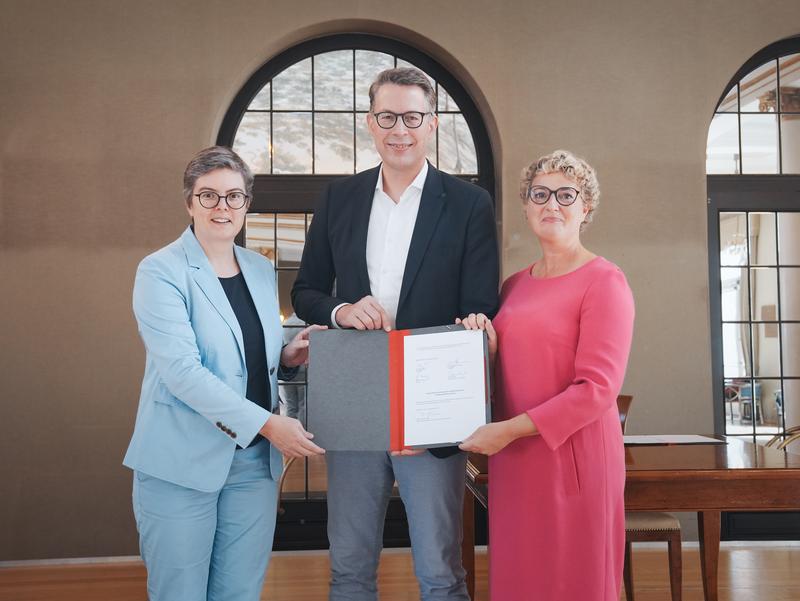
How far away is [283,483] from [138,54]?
103 inches

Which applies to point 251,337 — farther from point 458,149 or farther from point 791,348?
point 791,348

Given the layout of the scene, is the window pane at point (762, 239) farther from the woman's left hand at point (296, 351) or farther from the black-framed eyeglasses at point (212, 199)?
the black-framed eyeglasses at point (212, 199)

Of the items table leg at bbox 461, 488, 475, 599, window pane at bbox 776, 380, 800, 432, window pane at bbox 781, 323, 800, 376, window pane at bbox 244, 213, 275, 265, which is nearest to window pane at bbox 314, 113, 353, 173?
window pane at bbox 244, 213, 275, 265

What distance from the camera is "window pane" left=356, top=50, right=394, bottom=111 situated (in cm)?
433

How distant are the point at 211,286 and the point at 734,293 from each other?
364 centimetres

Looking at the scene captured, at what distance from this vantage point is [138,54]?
405cm

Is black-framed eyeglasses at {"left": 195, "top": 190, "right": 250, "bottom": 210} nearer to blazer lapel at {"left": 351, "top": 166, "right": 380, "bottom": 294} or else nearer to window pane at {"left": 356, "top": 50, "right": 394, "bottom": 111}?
blazer lapel at {"left": 351, "top": 166, "right": 380, "bottom": 294}

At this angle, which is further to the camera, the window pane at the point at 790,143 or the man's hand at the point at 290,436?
the window pane at the point at 790,143

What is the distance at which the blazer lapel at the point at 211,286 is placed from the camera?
1.87 m

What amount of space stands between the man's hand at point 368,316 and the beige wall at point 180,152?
2349 mm

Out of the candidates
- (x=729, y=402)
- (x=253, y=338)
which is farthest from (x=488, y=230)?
(x=729, y=402)

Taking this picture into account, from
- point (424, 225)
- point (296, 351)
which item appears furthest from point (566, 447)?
point (296, 351)

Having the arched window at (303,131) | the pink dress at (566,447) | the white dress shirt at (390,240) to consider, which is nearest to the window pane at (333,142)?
the arched window at (303,131)

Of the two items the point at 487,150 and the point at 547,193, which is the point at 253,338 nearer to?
the point at 547,193
